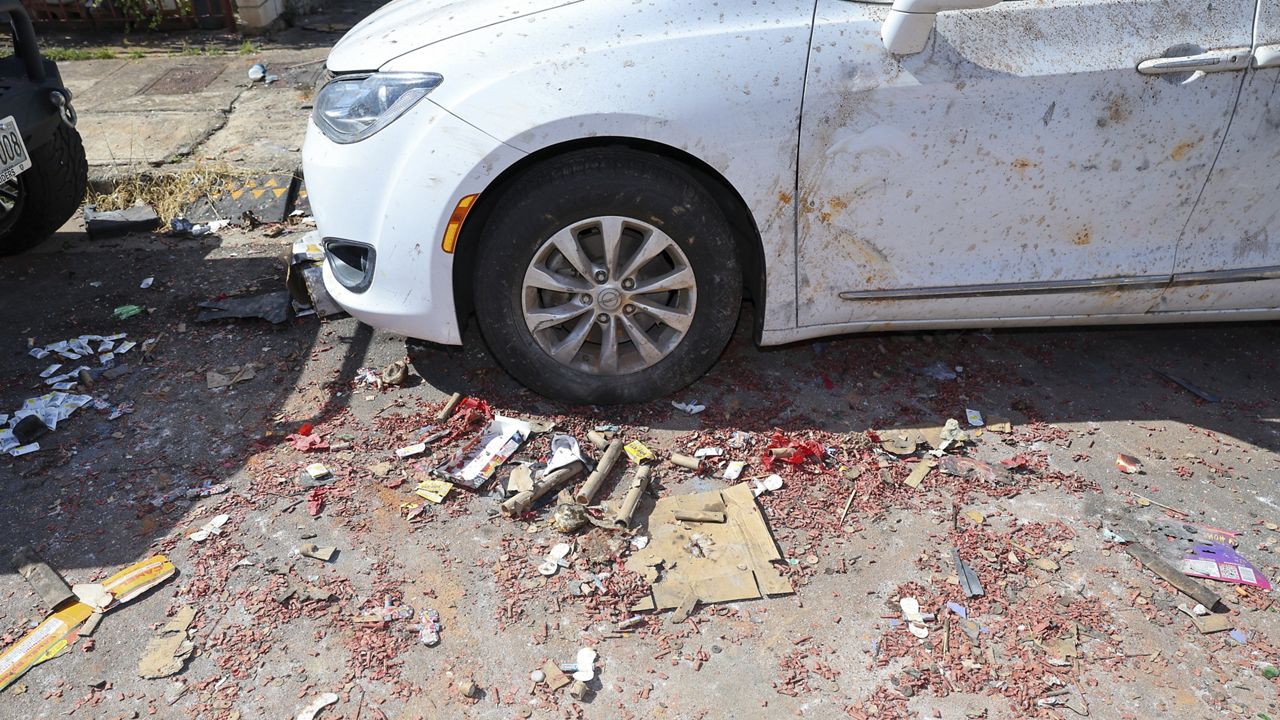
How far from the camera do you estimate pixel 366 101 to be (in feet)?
11.0

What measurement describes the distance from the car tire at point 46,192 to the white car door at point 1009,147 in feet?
13.7

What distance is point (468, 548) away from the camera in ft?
10.1

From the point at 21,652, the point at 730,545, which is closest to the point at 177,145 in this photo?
the point at 21,652

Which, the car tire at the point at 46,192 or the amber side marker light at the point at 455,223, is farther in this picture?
the car tire at the point at 46,192

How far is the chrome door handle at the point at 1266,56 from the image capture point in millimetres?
3137

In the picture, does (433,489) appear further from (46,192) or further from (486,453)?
(46,192)

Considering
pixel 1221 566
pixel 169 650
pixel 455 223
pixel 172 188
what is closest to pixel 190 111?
pixel 172 188

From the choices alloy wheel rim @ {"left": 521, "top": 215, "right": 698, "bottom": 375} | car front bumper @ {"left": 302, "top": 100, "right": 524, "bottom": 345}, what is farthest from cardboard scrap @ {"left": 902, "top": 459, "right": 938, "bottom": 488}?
car front bumper @ {"left": 302, "top": 100, "right": 524, "bottom": 345}

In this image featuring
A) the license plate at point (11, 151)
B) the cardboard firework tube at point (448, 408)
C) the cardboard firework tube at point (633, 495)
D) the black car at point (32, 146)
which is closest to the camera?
the cardboard firework tube at point (633, 495)

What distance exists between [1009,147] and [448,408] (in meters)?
2.37

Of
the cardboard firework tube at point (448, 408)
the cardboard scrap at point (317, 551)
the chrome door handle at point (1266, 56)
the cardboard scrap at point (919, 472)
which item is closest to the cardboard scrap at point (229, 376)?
the cardboard firework tube at point (448, 408)

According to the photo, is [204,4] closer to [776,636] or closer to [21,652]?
[21,652]

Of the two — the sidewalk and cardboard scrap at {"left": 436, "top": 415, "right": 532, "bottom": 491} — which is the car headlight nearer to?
cardboard scrap at {"left": 436, "top": 415, "right": 532, "bottom": 491}

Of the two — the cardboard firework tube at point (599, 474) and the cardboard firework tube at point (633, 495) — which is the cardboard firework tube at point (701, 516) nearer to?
the cardboard firework tube at point (633, 495)
